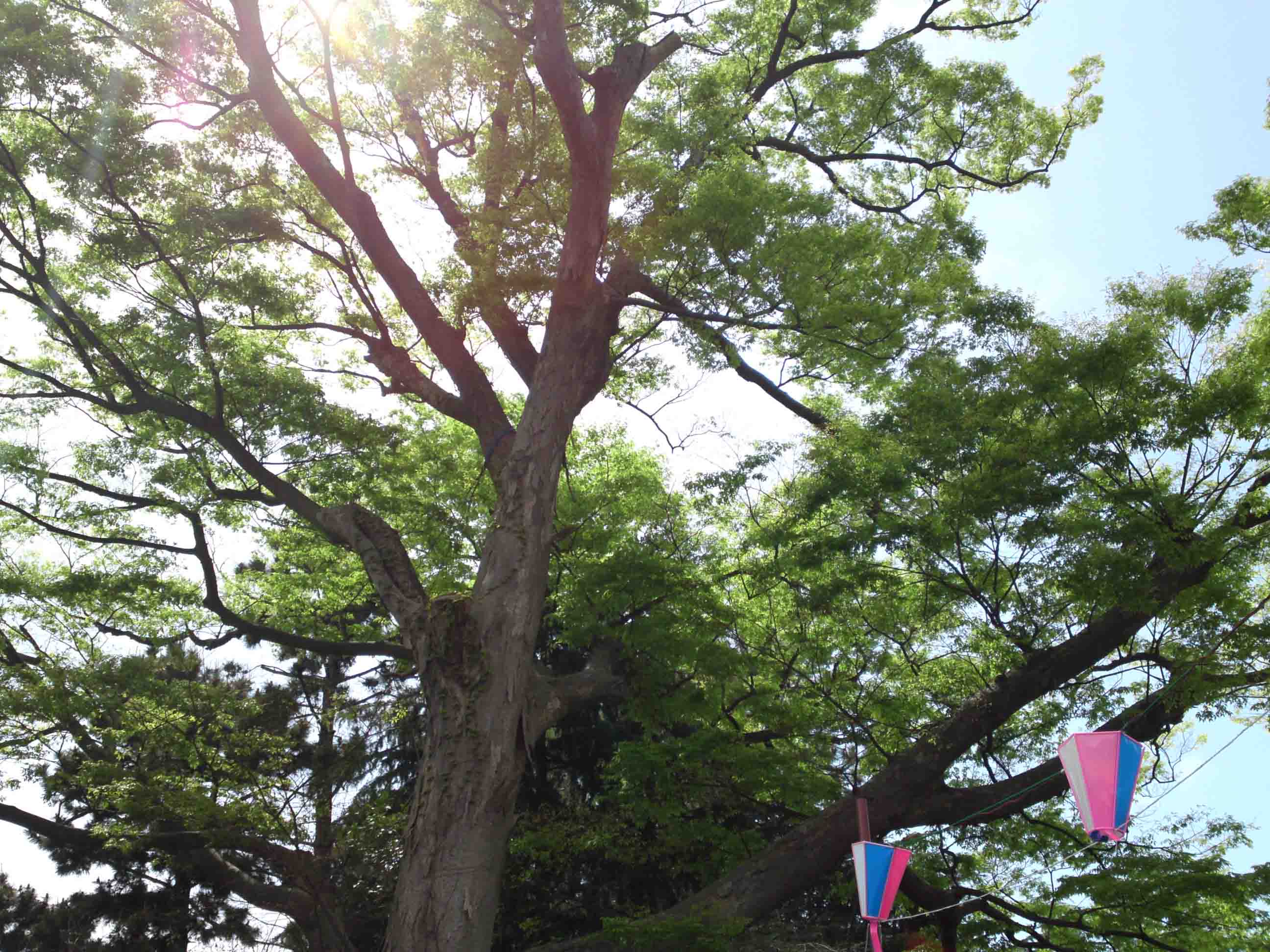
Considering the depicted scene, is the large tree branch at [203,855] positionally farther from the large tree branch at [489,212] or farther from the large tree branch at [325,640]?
the large tree branch at [489,212]

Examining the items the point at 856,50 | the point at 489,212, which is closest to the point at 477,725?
the point at 489,212

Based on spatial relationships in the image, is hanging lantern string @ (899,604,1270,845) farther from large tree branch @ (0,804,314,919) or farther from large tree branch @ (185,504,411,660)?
large tree branch @ (0,804,314,919)

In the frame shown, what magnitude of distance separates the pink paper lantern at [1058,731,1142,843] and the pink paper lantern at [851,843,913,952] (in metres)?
1.54

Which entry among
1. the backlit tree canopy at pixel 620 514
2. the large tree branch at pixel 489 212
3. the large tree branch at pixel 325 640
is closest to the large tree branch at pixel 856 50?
the backlit tree canopy at pixel 620 514

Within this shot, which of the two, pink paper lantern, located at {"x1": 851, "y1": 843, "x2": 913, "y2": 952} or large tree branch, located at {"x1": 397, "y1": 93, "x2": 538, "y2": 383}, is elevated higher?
large tree branch, located at {"x1": 397, "y1": 93, "x2": 538, "y2": 383}

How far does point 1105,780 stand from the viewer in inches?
164

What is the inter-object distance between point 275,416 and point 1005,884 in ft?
28.2

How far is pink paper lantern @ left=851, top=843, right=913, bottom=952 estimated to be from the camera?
17.8 feet

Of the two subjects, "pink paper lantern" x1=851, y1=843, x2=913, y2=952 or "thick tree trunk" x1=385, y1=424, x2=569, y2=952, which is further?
"pink paper lantern" x1=851, y1=843, x2=913, y2=952

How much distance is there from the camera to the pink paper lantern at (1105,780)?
4.14m

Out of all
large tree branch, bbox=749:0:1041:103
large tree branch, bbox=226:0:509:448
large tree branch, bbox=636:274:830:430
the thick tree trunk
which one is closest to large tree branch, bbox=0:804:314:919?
the thick tree trunk

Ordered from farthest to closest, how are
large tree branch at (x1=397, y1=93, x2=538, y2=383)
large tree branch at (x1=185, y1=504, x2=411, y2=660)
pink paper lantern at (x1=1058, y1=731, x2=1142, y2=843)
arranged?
large tree branch at (x1=397, y1=93, x2=538, y2=383) < large tree branch at (x1=185, y1=504, x2=411, y2=660) < pink paper lantern at (x1=1058, y1=731, x2=1142, y2=843)

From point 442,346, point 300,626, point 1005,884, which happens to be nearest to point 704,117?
point 442,346

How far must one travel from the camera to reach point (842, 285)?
6844 mm
